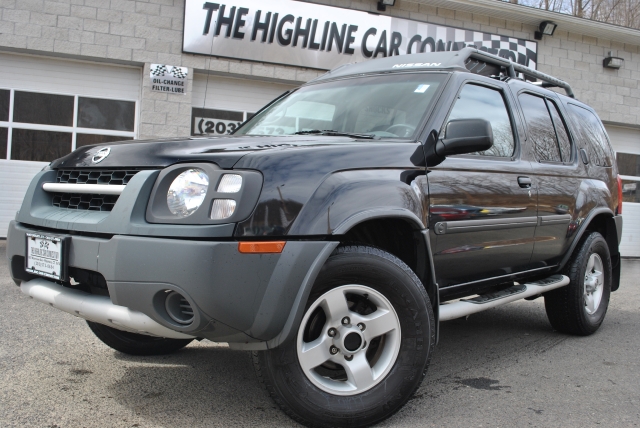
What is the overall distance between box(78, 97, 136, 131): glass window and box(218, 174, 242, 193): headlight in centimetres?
781

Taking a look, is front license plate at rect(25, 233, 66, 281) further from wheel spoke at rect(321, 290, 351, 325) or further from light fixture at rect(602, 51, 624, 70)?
light fixture at rect(602, 51, 624, 70)

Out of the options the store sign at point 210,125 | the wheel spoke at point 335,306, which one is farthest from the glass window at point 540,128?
the store sign at point 210,125

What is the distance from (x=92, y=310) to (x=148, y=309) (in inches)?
13.2

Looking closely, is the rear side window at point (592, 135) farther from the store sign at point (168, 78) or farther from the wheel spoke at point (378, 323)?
the store sign at point (168, 78)

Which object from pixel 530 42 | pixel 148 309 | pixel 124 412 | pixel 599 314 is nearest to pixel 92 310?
pixel 148 309

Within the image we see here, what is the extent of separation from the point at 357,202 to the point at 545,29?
11.2 metres

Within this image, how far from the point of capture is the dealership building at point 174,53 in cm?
924

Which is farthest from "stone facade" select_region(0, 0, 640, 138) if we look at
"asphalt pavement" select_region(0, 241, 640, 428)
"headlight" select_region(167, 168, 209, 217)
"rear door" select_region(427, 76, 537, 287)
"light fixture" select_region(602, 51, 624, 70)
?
"headlight" select_region(167, 168, 209, 217)

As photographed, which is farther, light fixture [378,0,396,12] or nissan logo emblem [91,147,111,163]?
light fixture [378,0,396,12]

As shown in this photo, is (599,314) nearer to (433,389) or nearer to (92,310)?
(433,389)

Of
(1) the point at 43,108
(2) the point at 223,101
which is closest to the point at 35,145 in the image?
(1) the point at 43,108

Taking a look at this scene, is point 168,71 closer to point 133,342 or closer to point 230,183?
point 133,342

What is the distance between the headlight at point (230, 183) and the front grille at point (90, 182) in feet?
1.54

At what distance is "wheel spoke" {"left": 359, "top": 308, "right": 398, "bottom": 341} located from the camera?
2770 mm
